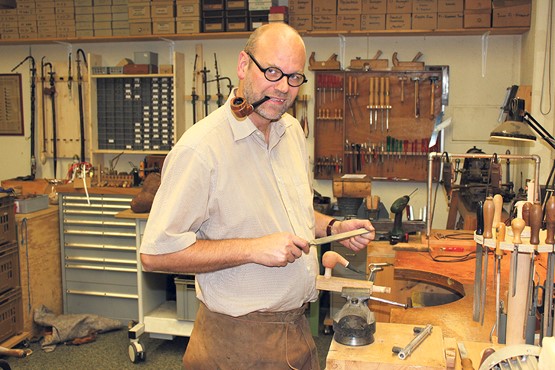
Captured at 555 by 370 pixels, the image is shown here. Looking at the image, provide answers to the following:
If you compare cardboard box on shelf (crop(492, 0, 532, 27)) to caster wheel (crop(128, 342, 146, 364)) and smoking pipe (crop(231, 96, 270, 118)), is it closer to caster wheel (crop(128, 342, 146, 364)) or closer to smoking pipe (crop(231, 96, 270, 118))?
smoking pipe (crop(231, 96, 270, 118))

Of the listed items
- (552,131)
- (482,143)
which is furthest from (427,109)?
(552,131)

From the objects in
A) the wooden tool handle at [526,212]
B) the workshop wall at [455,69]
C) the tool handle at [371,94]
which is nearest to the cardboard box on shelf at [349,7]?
the workshop wall at [455,69]

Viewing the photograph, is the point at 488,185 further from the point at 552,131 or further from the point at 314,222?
the point at 314,222

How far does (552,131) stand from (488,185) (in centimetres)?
118

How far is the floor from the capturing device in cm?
358

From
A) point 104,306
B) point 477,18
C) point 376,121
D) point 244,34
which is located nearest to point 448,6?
point 477,18

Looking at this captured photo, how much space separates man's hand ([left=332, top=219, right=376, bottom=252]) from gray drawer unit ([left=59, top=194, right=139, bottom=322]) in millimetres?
2436

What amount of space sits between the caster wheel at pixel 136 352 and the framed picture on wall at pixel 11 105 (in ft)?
8.30

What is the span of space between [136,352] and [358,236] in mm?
2267

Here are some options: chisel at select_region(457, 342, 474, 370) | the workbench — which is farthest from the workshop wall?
chisel at select_region(457, 342, 474, 370)

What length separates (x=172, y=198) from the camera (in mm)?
1618

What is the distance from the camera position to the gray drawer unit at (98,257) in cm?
414

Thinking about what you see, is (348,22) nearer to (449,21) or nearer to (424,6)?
(424,6)

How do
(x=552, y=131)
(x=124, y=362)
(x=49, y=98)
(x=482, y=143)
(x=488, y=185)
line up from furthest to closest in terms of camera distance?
1. (x=49, y=98)
2. (x=482, y=143)
3. (x=552, y=131)
4. (x=124, y=362)
5. (x=488, y=185)
